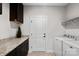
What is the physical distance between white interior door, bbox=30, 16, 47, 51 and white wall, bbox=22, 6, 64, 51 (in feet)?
0.48

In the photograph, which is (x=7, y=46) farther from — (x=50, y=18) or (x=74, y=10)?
(x=50, y=18)

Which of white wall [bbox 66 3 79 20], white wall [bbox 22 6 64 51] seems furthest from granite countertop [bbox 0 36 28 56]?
white wall [bbox 22 6 64 51]

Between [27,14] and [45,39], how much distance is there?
1003mm

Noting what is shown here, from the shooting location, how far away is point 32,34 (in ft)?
12.5

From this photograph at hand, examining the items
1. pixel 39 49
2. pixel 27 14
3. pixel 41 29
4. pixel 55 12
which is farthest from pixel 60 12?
pixel 39 49

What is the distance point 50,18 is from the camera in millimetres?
3766

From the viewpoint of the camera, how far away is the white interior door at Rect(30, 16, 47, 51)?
3.77 meters

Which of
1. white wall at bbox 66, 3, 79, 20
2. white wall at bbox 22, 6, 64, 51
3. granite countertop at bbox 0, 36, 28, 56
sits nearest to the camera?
granite countertop at bbox 0, 36, 28, 56

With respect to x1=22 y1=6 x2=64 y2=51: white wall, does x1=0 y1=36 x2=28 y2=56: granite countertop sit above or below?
below

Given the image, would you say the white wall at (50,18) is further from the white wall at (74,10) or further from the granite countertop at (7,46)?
the granite countertop at (7,46)

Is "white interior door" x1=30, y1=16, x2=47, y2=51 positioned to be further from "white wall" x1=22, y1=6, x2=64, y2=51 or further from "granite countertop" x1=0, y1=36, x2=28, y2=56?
"granite countertop" x1=0, y1=36, x2=28, y2=56

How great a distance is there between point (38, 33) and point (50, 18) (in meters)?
0.64

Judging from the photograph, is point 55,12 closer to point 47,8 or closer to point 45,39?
point 47,8

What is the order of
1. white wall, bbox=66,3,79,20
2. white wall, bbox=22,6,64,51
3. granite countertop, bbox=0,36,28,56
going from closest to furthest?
granite countertop, bbox=0,36,28,56 < white wall, bbox=66,3,79,20 < white wall, bbox=22,6,64,51
